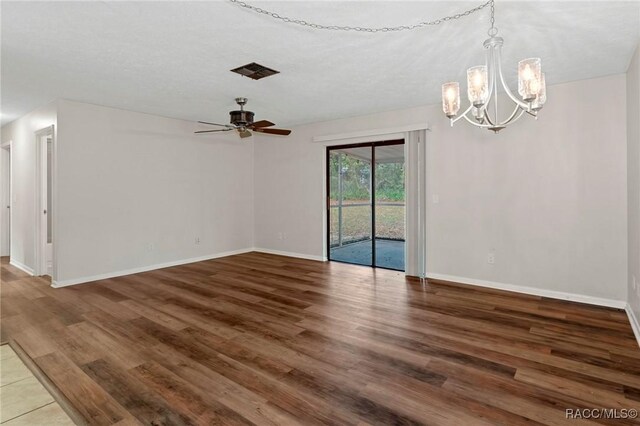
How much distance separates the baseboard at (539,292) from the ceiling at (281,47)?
2.49 m

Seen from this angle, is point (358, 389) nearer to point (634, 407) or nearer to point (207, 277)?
point (634, 407)

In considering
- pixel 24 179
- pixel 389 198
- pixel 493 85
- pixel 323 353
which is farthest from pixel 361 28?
pixel 24 179

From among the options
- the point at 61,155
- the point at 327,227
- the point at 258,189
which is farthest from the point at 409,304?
the point at 61,155

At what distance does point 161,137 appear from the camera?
18.2 feet

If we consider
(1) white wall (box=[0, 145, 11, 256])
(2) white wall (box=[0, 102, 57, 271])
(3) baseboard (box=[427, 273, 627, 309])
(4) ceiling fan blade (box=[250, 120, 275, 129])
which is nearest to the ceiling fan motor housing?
(4) ceiling fan blade (box=[250, 120, 275, 129])

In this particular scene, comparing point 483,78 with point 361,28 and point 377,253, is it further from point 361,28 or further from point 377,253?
point 377,253

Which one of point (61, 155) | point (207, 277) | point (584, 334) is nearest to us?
point (584, 334)

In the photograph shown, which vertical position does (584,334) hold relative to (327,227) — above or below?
below

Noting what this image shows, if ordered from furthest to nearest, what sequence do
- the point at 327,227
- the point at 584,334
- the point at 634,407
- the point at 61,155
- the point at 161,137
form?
the point at 327,227 → the point at 161,137 → the point at 61,155 → the point at 584,334 → the point at 634,407

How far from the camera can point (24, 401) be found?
2076 millimetres

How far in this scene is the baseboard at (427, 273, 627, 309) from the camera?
3.65m

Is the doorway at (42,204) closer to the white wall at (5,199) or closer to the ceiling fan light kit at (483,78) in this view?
the white wall at (5,199)

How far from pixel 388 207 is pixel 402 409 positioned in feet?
12.9

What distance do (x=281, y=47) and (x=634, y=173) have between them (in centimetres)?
349
